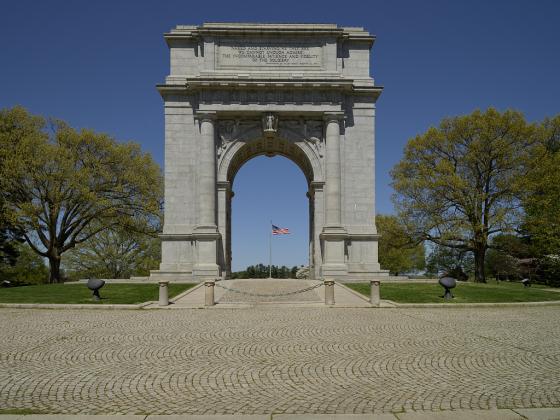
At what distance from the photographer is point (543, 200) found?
3634cm

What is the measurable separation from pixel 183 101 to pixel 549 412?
31539 millimetres

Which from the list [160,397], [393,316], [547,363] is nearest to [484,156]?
[393,316]

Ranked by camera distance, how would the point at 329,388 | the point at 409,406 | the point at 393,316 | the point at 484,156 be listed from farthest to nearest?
the point at 484,156, the point at 393,316, the point at 329,388, the point at 409,406

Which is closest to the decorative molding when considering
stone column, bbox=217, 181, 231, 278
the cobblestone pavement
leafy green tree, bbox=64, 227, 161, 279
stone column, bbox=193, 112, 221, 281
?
stone column, bbox=193, 112, 221, 281

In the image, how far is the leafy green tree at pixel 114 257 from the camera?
54594 millimetres

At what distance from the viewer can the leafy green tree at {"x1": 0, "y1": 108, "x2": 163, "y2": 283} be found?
35844 millimetres

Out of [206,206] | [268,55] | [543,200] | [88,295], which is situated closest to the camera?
[88,295]

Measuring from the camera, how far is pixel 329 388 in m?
7.55

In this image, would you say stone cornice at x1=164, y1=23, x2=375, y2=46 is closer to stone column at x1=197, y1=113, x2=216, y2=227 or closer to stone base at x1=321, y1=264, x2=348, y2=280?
stone column at x1=197, y1=113, x2=216, y2=227

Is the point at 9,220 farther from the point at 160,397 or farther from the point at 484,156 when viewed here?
the point at 484,156

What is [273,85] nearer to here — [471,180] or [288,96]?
[288,96]

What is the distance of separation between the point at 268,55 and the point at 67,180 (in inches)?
713

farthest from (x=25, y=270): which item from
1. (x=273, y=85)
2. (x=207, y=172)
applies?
(x=273, y=85)

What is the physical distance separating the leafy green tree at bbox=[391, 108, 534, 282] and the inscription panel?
1251 centimetres
